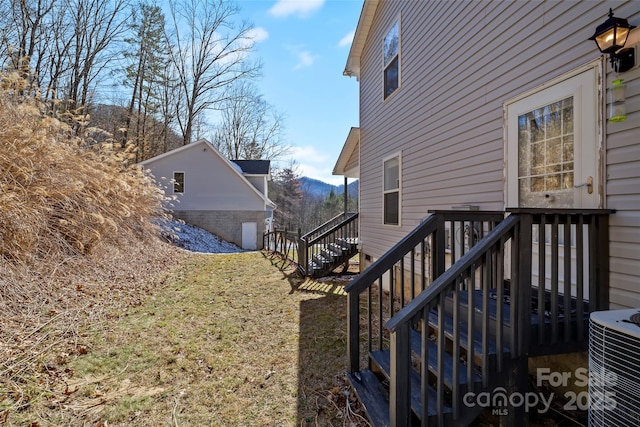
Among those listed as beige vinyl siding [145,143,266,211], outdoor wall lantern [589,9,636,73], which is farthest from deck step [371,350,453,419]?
beige vinyl siding [145,143,266,211]

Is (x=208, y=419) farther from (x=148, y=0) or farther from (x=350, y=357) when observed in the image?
(x=148, y=0)

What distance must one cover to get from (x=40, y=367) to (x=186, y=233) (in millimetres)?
11583

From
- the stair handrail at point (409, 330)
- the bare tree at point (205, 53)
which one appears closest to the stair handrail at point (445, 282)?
the stair handrail at point (409, 330)

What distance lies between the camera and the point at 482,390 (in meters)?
1.96

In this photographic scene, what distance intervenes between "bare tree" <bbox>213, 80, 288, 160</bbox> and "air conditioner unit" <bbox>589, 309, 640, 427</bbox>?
24922mm

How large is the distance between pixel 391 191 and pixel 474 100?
8.87 feet

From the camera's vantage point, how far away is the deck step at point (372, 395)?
209 centimetres

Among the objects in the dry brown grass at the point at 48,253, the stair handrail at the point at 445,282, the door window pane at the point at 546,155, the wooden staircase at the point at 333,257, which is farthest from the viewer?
the wooden staircase at the point at 333,257

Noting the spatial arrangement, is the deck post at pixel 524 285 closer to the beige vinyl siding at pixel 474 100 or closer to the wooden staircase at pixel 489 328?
the wooden staircase at pixel 489 328

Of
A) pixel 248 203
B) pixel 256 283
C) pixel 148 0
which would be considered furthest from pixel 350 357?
pixel 148 0

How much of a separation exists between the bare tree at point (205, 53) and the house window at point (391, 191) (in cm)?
1757

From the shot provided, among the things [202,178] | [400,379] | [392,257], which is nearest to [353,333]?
[392,257]

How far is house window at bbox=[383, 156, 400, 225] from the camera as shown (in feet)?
20.1

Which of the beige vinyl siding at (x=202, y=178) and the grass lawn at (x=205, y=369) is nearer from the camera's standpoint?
the grass lawn at (x=205, y=369)
